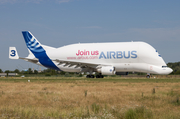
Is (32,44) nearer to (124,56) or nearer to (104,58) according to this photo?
(104,58)

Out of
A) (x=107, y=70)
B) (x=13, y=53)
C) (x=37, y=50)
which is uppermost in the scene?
(x=37, y=50)

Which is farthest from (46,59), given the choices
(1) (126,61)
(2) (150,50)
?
(2) (150,50)

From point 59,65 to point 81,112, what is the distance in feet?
121

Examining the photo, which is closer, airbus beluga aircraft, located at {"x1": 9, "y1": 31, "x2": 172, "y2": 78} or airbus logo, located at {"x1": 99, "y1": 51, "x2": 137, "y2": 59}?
airbus beluga aircraft, located at {"x1": 9, "y1": 31, "x2": 172, "y2": 78}

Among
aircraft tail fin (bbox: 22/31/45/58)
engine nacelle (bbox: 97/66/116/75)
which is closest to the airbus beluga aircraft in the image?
engine nacelle (bbox: 97/66/116/75)

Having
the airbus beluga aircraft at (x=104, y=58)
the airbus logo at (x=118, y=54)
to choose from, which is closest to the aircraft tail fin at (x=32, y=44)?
the airbus beluga aircraft at (x=104, y=58)

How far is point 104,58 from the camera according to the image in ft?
137

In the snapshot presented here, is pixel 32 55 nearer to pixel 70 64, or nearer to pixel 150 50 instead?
pixel 70 64

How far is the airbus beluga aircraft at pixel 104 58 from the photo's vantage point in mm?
40062

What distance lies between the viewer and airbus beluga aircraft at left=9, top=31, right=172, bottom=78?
4006cm

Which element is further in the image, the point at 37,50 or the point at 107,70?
the point at 37,50

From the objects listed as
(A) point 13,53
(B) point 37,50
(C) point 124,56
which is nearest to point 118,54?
(C) point 124,56

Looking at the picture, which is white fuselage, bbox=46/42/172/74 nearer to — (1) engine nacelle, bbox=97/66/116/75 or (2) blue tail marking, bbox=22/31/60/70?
(1) engine nacelle, bbox=97/66/116/75

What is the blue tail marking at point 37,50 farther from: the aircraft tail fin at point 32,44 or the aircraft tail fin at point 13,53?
the aircraft tail fin at point 13,53
